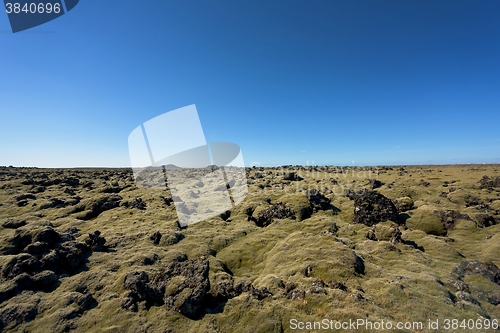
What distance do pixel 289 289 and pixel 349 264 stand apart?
5.46m

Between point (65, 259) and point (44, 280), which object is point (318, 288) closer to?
point (44, 280)

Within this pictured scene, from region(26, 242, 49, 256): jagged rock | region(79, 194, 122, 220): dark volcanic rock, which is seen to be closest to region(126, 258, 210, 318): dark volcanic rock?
region(26, 242, 49, 256): jagged rock

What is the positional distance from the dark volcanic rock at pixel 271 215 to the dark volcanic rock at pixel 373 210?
355 inches

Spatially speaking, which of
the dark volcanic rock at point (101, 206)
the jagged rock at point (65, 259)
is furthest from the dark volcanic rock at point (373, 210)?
the dark volcanic rock at point (101, 206)

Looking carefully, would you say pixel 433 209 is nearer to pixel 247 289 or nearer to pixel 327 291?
pixel 327 291

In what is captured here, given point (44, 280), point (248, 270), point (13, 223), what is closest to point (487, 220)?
point (248, 270)

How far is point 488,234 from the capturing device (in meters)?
24.9

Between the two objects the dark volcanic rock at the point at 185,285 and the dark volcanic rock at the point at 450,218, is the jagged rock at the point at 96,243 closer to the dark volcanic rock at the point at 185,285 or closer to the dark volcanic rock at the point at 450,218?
the dark volcanic rock at the point at 185,285

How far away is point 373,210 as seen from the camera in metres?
30.5

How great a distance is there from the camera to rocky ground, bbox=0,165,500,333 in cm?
1359

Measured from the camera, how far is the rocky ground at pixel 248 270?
44.6 ft

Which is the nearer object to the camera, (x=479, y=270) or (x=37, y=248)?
(x=479, y=270)

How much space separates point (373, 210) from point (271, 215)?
13673mm

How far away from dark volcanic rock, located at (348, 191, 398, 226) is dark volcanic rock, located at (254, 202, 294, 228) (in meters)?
9.01
